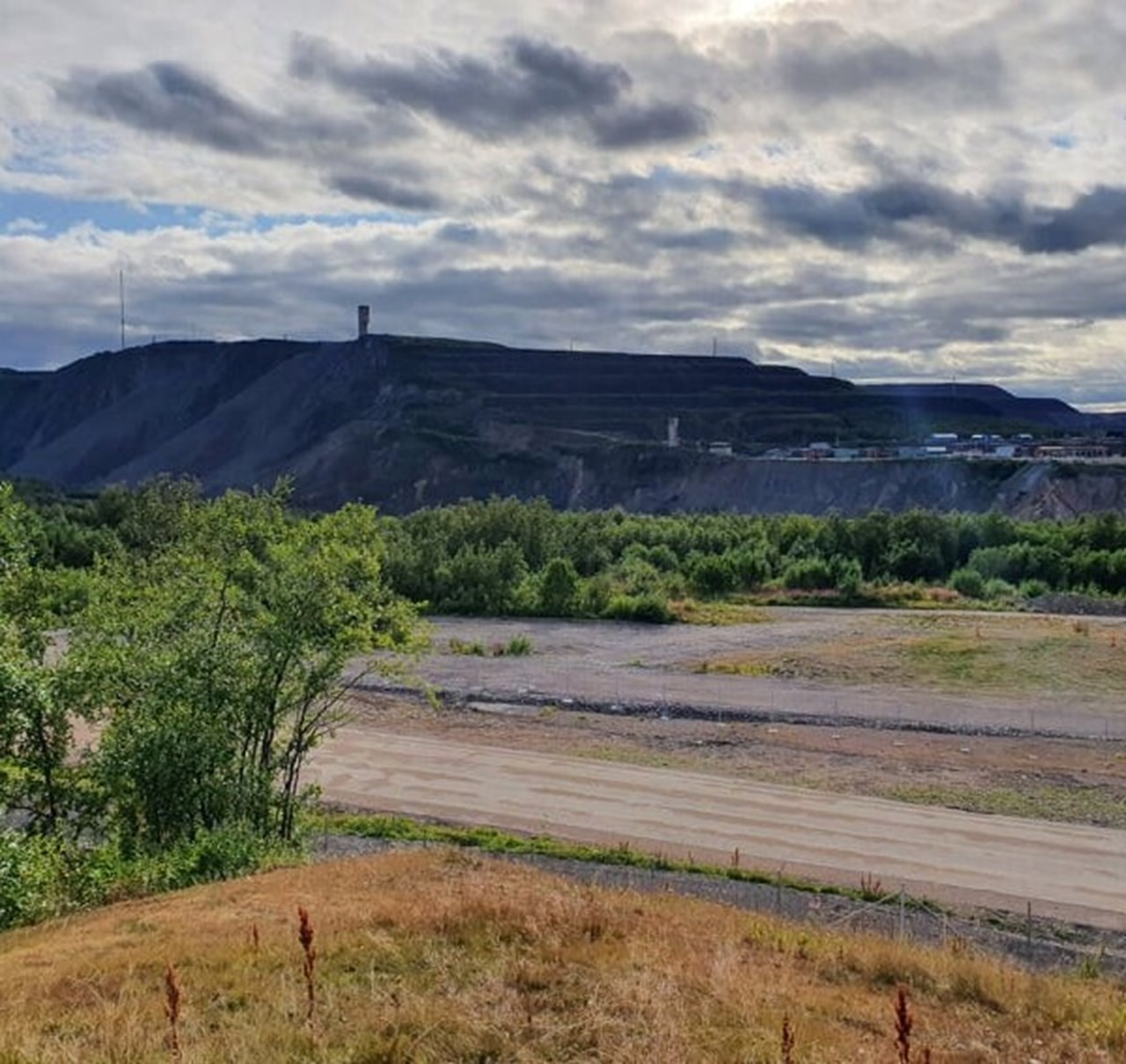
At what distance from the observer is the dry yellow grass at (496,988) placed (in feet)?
25.3

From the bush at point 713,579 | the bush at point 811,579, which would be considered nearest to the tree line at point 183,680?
the bush at point 713,579

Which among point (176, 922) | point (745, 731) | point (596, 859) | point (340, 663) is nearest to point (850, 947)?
point (176, 922)

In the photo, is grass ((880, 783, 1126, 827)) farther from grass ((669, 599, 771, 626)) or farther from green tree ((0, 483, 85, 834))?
grass ((669, 599, 771, 626))

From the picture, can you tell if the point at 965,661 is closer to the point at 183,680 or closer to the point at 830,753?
the point at 830,753

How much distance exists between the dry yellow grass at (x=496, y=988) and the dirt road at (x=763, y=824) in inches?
392

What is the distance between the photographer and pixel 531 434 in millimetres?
139125

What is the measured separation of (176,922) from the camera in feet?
38.3

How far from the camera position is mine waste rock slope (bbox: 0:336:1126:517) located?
112750 mm

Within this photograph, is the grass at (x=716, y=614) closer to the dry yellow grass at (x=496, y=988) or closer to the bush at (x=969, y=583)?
the bush at (x=969, y=583)

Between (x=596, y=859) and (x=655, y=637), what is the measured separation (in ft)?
117

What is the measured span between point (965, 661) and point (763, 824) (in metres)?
25.8

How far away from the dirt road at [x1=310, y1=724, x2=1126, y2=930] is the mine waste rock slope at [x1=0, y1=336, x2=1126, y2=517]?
7649cm

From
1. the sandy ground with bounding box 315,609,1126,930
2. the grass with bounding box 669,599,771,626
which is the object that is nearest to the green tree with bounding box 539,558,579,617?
the grass with bounding box 669,599,771,626

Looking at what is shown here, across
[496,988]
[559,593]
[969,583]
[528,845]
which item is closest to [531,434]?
[969,583]
